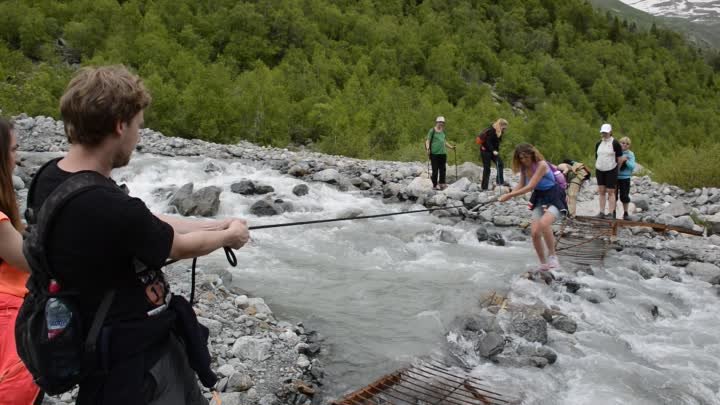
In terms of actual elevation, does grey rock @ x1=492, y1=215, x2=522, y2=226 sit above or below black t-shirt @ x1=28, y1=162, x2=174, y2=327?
below

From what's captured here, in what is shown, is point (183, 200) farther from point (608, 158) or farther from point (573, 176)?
point (608, 158)

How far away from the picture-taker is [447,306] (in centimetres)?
704

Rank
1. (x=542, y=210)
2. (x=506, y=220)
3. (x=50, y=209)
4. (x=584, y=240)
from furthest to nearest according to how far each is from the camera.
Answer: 1. (x=506, y=220)
2. (x=584, y=240)
3. (x=542, y=210)
4. (x=50, y=209)

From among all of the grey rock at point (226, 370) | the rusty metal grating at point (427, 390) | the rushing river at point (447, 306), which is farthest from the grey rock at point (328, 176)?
the grey rock at point (226, 370)

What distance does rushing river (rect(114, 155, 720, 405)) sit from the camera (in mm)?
5293

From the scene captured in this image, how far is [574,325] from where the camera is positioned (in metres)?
6.39

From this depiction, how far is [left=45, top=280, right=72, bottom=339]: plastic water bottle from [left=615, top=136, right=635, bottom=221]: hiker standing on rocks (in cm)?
1070

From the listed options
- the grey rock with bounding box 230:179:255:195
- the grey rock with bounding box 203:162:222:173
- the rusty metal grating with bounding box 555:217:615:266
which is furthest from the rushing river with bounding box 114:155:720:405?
the grey rock with bounding box 203:162:222:173

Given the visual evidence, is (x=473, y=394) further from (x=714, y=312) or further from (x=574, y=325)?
(x=714, y=312)

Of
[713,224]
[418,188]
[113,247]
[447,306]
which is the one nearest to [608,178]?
[713,224]

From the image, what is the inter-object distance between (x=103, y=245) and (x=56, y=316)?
30 centimetres

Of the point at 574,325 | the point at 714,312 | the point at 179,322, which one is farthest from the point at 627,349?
the point at 179,322

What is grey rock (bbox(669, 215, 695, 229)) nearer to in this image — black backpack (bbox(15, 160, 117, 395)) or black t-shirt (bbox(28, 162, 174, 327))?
black t-shirt (bbox(28, 162, 174, 327))

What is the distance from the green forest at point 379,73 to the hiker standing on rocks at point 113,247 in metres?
16.7
